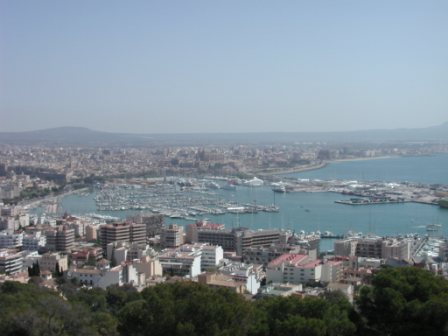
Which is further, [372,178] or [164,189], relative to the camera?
[372,178]

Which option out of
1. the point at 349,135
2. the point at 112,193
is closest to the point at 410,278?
the point at 112,193

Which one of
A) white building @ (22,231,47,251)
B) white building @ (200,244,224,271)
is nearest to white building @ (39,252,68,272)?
white building @ (200,244,224,271)

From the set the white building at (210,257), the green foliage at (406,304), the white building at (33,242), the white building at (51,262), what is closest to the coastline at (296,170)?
the white building at (33,242)

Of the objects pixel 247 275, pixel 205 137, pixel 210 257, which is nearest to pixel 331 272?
pixel 247 275

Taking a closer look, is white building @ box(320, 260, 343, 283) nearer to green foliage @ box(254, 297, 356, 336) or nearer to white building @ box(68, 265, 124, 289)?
white building @ box(68, 265, 124, 289)

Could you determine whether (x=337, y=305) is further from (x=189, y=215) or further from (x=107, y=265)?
(x=189, y=215)

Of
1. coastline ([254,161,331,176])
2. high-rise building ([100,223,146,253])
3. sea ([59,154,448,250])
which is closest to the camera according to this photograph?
high-rise building ([100,223,146,253])
